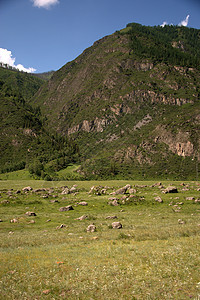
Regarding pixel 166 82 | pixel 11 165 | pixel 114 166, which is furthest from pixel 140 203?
pixel 166 82

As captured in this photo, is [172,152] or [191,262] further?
[172,152]

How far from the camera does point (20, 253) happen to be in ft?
52.3

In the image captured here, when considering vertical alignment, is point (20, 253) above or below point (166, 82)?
below

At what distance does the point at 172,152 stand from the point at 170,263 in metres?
133

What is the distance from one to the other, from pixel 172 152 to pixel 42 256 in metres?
134

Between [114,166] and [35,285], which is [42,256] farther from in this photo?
[114,166]

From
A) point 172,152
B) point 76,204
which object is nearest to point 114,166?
point 172,152

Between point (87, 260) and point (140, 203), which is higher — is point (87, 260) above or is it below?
above

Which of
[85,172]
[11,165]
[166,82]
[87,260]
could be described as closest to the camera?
[87,260]

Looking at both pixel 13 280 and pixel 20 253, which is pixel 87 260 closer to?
pixel 13 280

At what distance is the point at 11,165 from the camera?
160250 millimetres

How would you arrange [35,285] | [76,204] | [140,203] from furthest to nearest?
[76,204] → [140,203] → [35,285]

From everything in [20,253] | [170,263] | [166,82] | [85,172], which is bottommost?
[85,172]

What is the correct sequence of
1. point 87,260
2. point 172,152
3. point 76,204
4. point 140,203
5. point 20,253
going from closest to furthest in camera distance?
point 87,260, point 20,253, point 140,203, point 76,204, point 172,152
